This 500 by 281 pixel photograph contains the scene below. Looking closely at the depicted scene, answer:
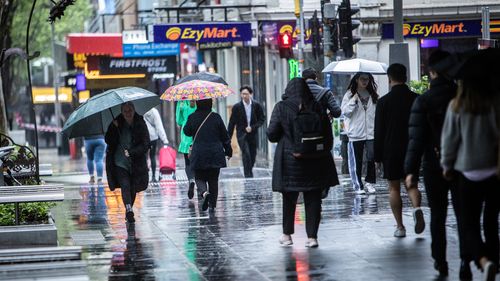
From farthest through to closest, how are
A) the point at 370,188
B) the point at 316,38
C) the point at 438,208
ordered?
the point at 316,38
the point at 370,188
the point at 438,208

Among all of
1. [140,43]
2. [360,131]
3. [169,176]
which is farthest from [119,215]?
[140,43]

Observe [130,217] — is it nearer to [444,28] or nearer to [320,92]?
[320,92]

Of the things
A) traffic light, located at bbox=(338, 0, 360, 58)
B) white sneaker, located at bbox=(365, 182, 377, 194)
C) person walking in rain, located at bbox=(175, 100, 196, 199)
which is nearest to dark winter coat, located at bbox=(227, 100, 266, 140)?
traffic light, located at bbox=(338, 0, 360, 58)

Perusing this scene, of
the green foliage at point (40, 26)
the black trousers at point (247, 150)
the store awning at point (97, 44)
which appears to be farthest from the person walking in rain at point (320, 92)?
the green foliage at point (40, 26)

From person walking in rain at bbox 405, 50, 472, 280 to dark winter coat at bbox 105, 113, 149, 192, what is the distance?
565 centimetres

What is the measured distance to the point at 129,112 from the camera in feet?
52.7

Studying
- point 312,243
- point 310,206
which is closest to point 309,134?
point 310,206

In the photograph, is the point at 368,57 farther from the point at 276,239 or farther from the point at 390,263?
the point at 390,263

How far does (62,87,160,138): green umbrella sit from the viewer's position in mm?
15766

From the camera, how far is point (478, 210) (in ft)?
31.6

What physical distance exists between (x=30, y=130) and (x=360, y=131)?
1833 inches

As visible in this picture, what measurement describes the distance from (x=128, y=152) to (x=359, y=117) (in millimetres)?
4043

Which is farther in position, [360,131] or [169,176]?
[169,176]

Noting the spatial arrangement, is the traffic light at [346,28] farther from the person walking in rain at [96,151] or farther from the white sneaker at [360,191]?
the person walking in rain at [96,151]
